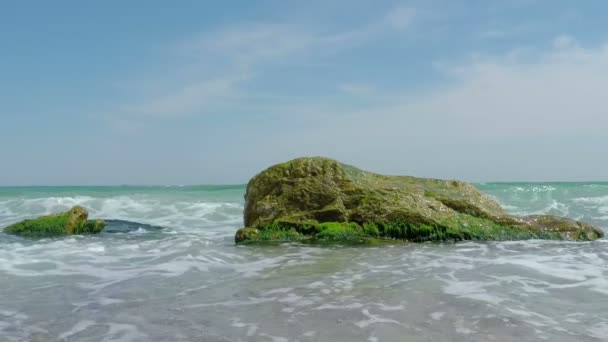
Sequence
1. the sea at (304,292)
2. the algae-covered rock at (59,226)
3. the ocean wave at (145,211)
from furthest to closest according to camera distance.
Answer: the ocean wave at (145,211), the algae-covered rock at (59,226), the sea at (304,292)

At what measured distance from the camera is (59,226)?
10125mm

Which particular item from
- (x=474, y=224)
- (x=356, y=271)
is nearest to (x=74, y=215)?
(x=356, y=271)

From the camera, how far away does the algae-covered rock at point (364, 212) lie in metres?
8.13

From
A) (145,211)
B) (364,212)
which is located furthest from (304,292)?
(145,211)

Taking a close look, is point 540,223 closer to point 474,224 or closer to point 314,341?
point 474,224

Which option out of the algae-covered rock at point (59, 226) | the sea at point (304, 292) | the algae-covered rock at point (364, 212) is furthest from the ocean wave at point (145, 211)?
the sea at point (304, 292)

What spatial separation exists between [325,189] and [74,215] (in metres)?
5.33

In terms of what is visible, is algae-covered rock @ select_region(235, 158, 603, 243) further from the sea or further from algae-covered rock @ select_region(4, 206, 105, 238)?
algae-covered rock @ select_region(4, 206, 105, 238)

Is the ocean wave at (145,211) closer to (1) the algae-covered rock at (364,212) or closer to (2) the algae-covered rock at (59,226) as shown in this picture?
(2) the algae-covered rock at (59,226)

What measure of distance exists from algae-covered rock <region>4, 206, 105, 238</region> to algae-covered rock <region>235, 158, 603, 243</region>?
351 centimetres

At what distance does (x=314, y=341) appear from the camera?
337cm

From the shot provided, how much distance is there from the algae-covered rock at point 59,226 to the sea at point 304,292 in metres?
1.51

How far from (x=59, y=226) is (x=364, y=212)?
6.07 m

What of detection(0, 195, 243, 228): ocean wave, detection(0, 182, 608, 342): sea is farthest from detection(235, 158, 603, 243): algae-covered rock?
detection(0, 195, 243, 228): ocean wave
